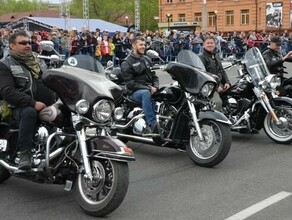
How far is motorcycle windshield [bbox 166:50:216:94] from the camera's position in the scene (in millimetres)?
6391

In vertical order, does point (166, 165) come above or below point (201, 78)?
below

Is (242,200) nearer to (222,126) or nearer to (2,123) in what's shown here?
(222,126)

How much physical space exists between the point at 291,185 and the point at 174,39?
70.6ft

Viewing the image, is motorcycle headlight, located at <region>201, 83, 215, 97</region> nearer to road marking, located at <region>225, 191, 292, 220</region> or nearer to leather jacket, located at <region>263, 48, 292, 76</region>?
road marking, located at <region>225, 191, 292, 220</region>

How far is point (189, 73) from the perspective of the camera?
6504mm

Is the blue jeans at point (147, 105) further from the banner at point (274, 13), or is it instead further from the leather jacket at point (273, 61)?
the banner at point (274, 13)

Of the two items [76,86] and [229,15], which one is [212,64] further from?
[229,15]

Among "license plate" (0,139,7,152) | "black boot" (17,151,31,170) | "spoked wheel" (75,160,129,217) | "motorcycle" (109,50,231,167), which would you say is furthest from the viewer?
"motorcycle" (109,50,231,167)

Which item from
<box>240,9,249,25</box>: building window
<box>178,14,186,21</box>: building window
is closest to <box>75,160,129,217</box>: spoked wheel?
<box>240,9,249,25</box>: building window

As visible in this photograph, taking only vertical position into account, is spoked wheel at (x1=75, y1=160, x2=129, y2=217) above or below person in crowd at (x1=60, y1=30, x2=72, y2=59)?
below

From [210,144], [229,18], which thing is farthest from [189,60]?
[229,18]

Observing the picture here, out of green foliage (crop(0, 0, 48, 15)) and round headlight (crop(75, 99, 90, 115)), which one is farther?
green foliage (crop(0, 0, 48, 15))

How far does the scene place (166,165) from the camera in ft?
21.9

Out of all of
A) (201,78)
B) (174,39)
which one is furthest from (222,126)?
(174,39)
